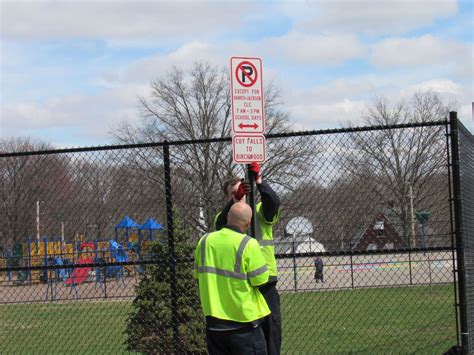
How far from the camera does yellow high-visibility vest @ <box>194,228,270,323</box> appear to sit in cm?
579

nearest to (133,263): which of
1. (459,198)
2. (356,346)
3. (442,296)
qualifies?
(459,198)

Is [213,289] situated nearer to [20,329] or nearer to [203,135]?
[20,329]

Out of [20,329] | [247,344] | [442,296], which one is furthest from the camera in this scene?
[442,296]

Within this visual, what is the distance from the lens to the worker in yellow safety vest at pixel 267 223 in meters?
6.59

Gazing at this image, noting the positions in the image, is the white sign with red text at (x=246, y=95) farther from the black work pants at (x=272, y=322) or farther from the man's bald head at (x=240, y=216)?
the black work pants at (x=272, y=322)

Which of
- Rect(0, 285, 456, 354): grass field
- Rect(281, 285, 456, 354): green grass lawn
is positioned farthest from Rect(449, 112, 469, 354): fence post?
Rect(0, 285, 456, 354): grass field

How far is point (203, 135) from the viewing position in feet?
158

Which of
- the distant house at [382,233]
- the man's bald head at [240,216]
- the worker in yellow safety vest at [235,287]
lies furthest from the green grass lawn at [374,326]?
the man's bald head at [240,216]

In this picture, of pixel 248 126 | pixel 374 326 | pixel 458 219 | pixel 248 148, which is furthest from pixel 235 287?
pixel 374 326

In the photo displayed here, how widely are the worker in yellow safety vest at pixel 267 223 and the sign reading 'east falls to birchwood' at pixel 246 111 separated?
0.14 metres

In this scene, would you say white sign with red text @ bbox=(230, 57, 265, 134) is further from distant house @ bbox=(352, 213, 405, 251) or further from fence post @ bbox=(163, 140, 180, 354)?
distant house @ bbox=(352, 213, 405, 251)

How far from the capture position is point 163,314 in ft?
32.2

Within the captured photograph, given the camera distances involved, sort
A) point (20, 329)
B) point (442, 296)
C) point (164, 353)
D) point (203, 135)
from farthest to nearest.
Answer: point (203, 135) → point (442, 296) → point (20, 329) → point (164, 353)

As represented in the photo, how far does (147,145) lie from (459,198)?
353 centimetres
